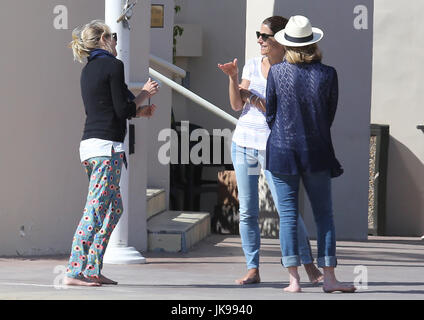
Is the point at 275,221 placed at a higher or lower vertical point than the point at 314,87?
lower

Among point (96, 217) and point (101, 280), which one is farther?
point (101, 280)

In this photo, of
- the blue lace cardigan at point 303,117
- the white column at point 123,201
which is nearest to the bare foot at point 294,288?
the blue lace cardigan at point 303,117

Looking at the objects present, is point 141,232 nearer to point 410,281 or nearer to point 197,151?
point 410,281

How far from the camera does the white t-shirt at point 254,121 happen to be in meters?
6.96

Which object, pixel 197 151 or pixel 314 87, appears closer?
pixel 314 87

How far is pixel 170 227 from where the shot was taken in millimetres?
9273

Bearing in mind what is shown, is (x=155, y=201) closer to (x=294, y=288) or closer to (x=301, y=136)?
(x=294, y=288)

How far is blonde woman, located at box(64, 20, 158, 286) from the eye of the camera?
21.7 feet

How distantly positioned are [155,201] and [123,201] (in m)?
1.95

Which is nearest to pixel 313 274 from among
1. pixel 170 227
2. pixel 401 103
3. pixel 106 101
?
pixel 106 101
